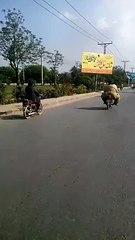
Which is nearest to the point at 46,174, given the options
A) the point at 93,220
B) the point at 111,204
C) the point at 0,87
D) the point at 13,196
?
the point at 13,196

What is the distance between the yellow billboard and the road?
171 feet

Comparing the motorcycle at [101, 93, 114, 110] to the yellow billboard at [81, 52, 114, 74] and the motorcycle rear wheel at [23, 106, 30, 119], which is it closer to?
the motorcycle rear wheel at [23, 106, 30, 119]

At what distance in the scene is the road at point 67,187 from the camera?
4184 millimetres

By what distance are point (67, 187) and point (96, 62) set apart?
192 feet

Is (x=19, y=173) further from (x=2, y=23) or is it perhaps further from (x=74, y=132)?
(x=2, y=23)

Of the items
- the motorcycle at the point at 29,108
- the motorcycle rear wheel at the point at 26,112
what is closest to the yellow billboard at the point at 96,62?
the motorcycle at the point at 29,108

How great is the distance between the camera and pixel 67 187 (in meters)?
5.79

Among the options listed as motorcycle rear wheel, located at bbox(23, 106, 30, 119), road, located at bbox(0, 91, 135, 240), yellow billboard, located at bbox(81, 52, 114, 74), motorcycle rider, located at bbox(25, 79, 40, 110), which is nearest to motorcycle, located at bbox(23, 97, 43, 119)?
motorcycle rear wheel, located at bbox(23, 106, 30, 119)

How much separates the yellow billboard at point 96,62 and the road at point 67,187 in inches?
2052

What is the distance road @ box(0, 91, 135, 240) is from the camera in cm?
418

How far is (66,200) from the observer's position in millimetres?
5145

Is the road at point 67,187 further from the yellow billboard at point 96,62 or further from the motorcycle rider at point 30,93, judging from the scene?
the yellow billboard at point 96,62

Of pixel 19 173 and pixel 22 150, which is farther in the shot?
pixel 22 150

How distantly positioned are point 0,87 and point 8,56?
3887 cm
